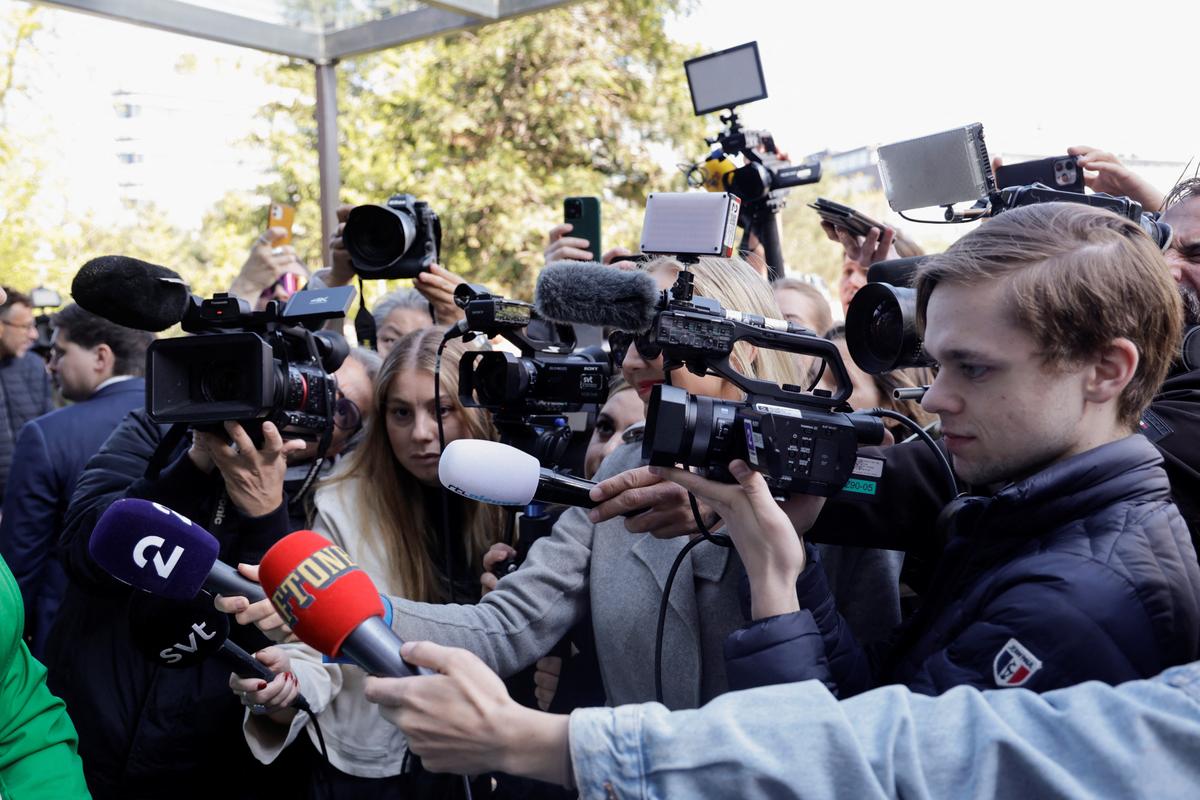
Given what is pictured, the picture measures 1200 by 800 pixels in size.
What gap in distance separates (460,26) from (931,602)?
367 centimetres

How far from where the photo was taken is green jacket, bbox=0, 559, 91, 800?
5.57ft

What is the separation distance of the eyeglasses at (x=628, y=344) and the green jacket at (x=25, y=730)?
1076 millimetres

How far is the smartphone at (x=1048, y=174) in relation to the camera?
215cm

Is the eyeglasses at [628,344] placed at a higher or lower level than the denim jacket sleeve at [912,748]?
higher

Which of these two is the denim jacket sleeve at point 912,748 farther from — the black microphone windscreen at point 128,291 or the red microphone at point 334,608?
the black microphone windscreen at point 128,291

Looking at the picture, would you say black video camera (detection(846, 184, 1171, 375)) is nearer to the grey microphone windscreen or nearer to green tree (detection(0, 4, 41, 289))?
the grey microphone windscreen

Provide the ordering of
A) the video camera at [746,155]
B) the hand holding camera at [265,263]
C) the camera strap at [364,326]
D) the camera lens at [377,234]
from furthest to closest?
the hand holding camera at [265,263] → the video camera at [746,155] → the camera strap at [364,326] → the camera lens at [377,234]

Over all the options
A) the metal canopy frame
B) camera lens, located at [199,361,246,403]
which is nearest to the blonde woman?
camera lens, located at [199,361,246,403]

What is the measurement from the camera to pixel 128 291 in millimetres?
2064

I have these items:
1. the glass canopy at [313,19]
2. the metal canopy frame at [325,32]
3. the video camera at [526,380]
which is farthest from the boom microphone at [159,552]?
the glass canopy at [313,19]

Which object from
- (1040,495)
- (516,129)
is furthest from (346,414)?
(516,129)

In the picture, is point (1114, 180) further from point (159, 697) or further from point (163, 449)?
point (159, 697)

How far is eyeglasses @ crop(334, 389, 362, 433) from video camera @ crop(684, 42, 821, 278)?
129 cm

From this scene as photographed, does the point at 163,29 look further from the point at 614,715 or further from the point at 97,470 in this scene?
the point at 614,715
